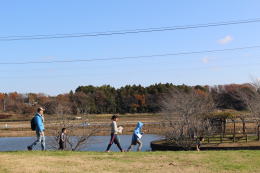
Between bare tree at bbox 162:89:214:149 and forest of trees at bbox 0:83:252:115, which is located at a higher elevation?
forest of trees at bbox 0:83:252:115

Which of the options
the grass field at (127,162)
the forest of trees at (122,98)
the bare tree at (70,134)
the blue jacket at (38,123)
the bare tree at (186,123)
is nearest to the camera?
the grass field at (127,162)

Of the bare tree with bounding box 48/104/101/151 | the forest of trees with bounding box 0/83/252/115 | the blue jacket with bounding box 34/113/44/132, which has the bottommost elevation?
the bare tree with bounding box 48/104/101/151

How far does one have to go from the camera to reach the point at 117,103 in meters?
113

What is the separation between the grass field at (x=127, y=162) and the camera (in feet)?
Result: 40.3

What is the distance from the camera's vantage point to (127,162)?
1337 cm

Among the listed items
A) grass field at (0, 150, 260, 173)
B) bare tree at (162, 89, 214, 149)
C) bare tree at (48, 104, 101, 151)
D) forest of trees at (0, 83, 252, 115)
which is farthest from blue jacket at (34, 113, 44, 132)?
forest of trees at (0, 83, 252, 115)

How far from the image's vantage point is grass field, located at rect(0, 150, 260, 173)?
12.3m

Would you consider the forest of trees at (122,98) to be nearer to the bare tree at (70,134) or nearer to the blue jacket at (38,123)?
the bare tree at (70,134)

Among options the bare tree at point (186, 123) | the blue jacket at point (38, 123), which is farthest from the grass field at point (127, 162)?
the bare tree at point (186, 123)

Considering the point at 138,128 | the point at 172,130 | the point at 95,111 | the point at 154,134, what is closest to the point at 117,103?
the point at 95,111

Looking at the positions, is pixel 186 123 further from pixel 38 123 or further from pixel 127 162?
pixel 127 162

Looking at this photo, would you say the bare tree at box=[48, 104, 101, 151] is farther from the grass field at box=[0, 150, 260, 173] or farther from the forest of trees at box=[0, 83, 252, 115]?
the forest of trees at box=[0, 83, 252, 115]

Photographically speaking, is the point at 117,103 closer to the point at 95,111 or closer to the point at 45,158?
the point at 95,111

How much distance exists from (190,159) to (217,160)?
2.97 feet
